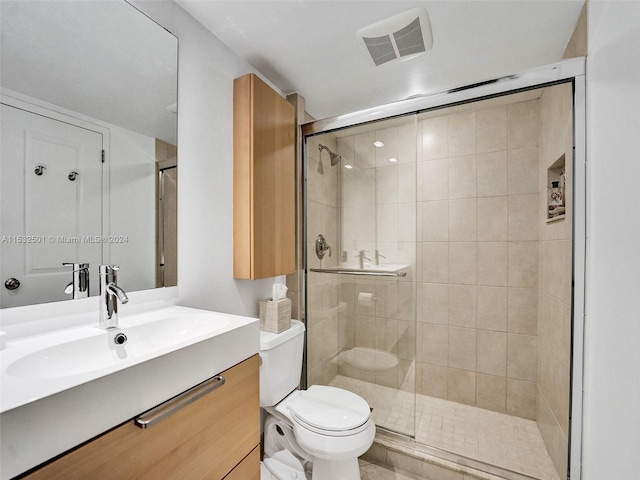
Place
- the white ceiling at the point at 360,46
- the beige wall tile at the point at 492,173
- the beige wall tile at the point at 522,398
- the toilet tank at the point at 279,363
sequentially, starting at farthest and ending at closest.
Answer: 1. the beige wall tile at the point at 492,173
2. the beige wall tile at the point at 522,398
3. the toilet tank at the point at 279,363
4. the white ceiling at the point at 360,46

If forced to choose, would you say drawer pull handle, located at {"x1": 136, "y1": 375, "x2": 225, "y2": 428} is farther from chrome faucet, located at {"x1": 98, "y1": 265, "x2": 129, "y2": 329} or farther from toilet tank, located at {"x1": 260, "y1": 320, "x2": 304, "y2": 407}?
toilet tank, located at {"x1": 260, "y1": 320, "x2": 304, "y2": 407}

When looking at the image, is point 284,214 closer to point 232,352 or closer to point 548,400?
point 232,352

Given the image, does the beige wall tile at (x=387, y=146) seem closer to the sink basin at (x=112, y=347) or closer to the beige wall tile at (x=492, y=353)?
the sink basin at (x=112, y=347)

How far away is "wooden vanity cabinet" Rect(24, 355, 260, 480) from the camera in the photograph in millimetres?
597

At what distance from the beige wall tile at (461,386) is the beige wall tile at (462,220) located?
3.29 ft

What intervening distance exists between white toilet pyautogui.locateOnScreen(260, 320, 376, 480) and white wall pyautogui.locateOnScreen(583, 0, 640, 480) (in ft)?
2.87

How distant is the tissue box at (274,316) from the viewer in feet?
5.31

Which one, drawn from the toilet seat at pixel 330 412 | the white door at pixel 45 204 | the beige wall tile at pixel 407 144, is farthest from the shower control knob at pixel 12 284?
the beige wall tile at pixel 407 144

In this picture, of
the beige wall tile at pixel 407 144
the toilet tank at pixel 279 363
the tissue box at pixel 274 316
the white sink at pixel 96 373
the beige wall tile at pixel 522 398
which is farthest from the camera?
the beige wall tile at pixel 522 398

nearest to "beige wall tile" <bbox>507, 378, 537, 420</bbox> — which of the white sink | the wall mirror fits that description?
the white sink

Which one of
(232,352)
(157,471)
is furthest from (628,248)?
(157,471)

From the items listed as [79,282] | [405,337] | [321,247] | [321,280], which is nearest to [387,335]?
[405,337]

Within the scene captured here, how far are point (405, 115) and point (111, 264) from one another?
1.58 meters

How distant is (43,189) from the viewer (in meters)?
0.93
